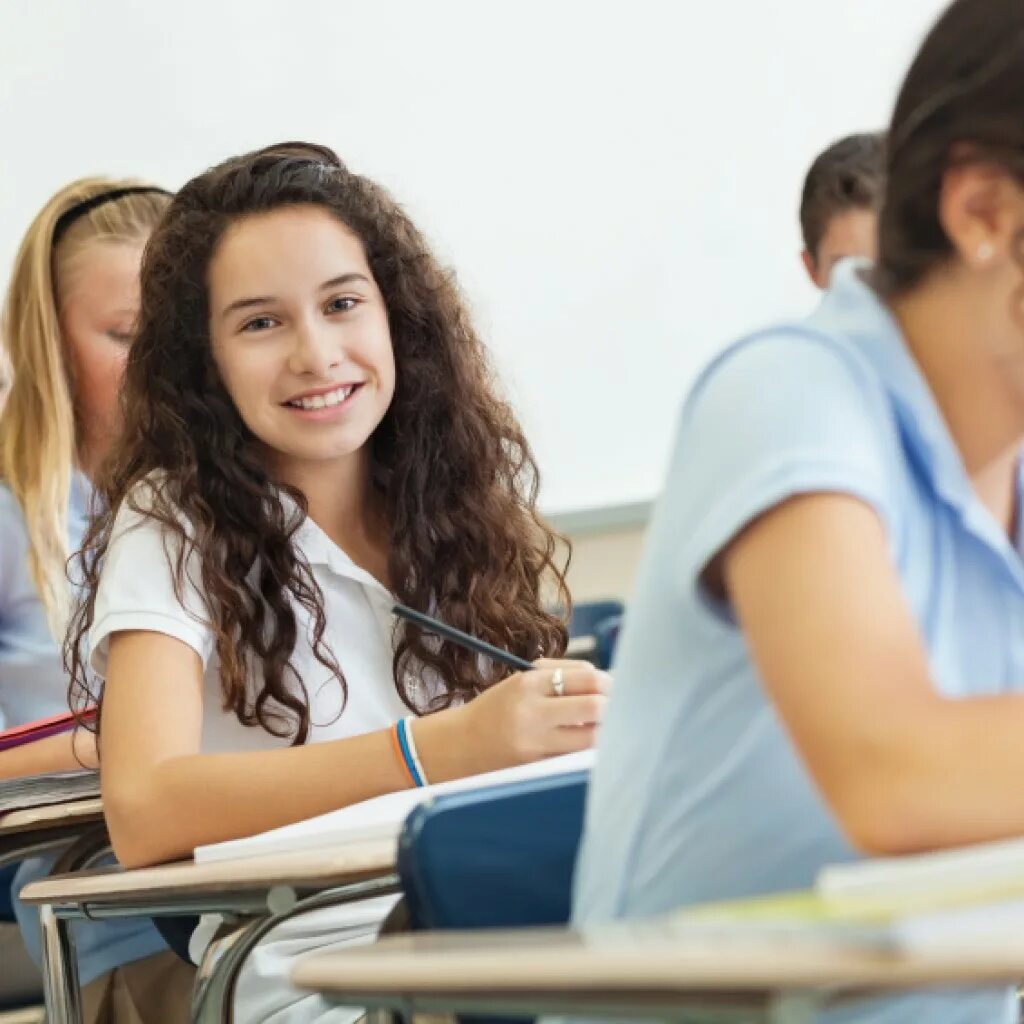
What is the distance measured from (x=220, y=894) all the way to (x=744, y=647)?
502mm

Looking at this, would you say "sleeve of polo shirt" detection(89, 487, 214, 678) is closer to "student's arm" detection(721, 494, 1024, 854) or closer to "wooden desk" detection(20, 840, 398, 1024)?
"wooden desk" detection(20, 840, 398, 1024)

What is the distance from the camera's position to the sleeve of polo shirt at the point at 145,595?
1.82 m

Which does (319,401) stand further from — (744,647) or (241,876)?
(744,647)

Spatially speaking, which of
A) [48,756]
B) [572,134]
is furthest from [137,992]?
[572,134]

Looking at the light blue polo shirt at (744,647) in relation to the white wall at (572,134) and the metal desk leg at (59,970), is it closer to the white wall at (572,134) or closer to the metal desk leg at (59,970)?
the metal desk leg at (59,970)

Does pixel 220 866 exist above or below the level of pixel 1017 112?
below

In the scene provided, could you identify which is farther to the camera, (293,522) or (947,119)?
(293,522)

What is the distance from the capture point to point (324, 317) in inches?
80.5

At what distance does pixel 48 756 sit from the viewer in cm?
231

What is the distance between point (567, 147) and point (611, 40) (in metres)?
0.28

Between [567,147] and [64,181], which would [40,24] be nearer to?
[64,181]

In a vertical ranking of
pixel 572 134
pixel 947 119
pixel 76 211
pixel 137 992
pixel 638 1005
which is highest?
pixel 572 134

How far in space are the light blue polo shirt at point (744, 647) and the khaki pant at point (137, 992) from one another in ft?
3.94

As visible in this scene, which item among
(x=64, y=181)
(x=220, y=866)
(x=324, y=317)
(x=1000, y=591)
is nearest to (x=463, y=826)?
(x=220, y=866)
